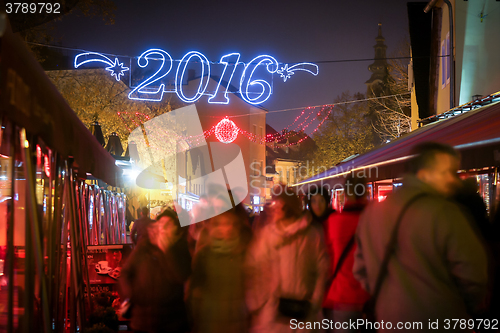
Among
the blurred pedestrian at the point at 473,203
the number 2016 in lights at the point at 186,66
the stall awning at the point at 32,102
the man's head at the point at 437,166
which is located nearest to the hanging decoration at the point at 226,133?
the number 2016 in lights at the point at 186,66

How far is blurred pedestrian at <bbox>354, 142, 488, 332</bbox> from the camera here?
2.54 m

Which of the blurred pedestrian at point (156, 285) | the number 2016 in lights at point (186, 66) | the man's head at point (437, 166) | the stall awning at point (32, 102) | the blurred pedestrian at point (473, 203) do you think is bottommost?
the blurred pedestrian at point (156, 285)

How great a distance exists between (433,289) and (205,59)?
1009cm

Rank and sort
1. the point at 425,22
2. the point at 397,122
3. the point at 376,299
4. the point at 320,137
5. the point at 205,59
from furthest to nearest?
the point at 320,137 → the point at 397,122 → the point at 425,22 → the point at 205,59 → the point at 376,299

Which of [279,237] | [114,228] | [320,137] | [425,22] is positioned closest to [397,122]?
[425,22]

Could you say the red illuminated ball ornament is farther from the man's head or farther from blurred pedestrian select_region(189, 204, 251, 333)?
the man's head

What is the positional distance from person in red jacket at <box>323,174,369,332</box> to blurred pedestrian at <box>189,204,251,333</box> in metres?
0.83

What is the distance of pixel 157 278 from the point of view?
13.3 ft

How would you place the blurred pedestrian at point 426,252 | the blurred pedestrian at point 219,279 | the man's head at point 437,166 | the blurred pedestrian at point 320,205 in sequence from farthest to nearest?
the blurred pedestrian at point 320,205, the blurred pedestrian at point 219,279, the man's head at point 437,166, the blurred pedestrian at point 426,252

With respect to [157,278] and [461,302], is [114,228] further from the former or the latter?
[461,302]

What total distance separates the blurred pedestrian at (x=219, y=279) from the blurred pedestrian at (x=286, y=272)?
0.35 ft

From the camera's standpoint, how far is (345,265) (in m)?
4.15

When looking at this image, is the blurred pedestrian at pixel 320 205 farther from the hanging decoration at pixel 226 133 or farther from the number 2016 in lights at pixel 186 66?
the hanging decoration at pixel 226 133

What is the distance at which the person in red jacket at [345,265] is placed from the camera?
410 cm
